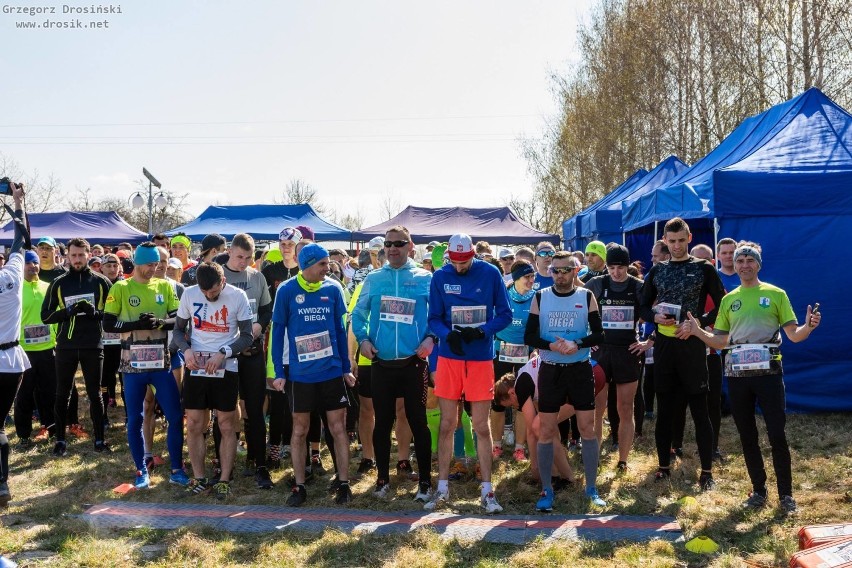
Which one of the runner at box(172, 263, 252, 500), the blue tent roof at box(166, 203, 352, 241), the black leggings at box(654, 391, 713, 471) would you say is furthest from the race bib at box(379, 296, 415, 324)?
the blue tent roof at box(166, 203, 352, 241)

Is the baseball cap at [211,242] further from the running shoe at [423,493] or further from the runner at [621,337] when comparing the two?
the runner at [621,337]

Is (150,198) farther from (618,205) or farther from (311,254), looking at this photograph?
(311,254)

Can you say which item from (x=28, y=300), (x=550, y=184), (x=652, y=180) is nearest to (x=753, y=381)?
(x=28, y=300)

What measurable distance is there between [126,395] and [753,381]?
4872mm

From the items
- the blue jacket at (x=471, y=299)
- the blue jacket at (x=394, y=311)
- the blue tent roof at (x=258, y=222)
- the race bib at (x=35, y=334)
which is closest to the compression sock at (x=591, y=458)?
the blue jacket at (x=471, y=299)

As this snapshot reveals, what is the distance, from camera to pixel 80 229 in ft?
70.9

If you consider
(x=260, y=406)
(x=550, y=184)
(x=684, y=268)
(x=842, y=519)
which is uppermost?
(x=550, y=184)

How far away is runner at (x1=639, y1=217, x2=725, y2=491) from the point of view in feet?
18.6

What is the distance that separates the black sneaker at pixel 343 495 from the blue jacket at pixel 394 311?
103cm

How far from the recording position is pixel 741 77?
774 inches

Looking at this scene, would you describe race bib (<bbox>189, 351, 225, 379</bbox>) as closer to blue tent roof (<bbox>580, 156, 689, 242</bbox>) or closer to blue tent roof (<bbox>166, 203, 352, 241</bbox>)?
blue tent roof (<bbox>580, 156, 689, 242</bbox>)

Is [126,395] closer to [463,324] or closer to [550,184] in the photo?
[463,324]

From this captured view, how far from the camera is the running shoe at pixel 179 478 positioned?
235 inches

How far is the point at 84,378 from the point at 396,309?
143 inches
